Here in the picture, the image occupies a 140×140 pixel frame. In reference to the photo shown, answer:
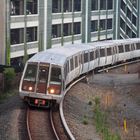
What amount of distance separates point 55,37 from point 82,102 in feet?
62.5

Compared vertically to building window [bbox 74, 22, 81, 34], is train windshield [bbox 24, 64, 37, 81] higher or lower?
lower

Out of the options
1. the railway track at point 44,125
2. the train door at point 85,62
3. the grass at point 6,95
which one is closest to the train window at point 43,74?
A: the railway track at point 44,125

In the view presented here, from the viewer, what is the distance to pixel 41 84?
19.0 metres

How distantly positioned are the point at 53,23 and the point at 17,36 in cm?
646

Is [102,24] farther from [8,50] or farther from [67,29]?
[8,50]

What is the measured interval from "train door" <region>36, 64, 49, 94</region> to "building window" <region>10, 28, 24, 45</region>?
16229mm

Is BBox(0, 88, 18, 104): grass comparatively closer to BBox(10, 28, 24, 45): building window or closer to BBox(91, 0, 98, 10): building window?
BBox(10, 28, 24, 45): building window

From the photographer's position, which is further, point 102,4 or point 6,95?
point 102,4

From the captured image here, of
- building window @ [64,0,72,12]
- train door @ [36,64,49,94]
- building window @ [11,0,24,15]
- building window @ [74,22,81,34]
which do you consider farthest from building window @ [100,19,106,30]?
train door @ [36,64,49,94]

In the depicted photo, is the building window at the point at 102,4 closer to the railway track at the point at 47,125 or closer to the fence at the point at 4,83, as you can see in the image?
the fence at the point at 4,83

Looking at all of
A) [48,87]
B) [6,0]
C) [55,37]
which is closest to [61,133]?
[48,87]

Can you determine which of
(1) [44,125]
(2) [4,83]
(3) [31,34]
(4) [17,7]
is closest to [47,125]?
(1) [44,125]

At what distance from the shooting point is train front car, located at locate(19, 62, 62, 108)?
1883 cm

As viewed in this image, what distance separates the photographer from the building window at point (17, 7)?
34781mm
